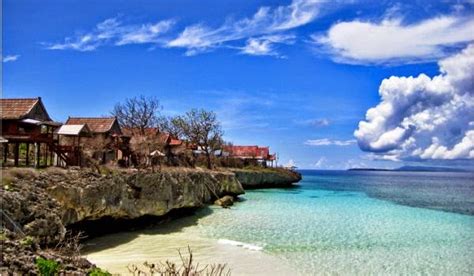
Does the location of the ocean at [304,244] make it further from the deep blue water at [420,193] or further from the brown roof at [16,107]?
the deep blue water at [420,193]

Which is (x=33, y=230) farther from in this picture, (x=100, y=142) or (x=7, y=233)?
(x=100, y=142)

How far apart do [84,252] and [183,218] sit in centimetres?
1300

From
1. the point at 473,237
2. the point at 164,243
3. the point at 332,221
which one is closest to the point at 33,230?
the point at 164,243

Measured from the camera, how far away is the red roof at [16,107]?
26.3m

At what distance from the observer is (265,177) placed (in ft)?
246

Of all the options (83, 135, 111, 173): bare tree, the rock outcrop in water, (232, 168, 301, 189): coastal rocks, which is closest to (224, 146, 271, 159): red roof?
(232, 168, 301, 189): coastal rocks

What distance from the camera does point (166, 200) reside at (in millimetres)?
30875

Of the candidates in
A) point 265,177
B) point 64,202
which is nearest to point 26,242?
point 64,202

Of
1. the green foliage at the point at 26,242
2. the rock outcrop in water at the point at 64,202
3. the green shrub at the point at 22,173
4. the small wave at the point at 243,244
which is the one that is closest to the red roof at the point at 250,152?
the rock outcrop in water at the point at 64,202

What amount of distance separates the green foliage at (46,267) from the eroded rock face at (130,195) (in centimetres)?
1089

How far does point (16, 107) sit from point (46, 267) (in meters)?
19.9

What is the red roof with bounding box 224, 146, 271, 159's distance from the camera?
88.6 meters

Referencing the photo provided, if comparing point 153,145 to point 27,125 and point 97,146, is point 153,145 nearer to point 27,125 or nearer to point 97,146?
point 97,146

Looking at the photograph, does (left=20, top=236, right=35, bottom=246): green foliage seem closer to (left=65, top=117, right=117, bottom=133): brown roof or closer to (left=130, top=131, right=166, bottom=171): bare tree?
(left=130, top=131, right=166, bottom=171): bare tree
